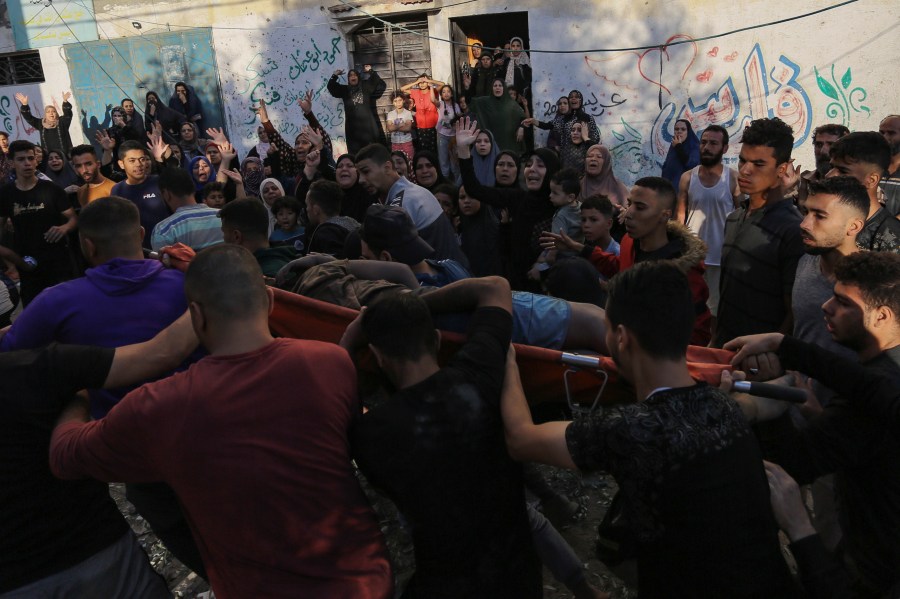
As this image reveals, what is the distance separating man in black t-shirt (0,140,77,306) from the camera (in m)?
6.30

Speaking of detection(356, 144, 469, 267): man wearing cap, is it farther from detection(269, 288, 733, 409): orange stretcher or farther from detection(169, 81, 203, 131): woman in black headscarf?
detection(169, 81, 203, 131): woman in black headscarf

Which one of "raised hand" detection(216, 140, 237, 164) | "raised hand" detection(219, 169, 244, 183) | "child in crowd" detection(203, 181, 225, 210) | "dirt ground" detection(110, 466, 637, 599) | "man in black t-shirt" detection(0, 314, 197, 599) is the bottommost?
"dirt ground" detection(110, 466, 637, 599)

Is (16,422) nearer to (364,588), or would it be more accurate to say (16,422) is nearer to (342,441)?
(342,441)

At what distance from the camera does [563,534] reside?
3.65 metres

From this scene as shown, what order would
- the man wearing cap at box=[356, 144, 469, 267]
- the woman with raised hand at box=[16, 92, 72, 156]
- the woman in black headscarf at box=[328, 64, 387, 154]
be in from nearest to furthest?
the man wearing cap at box=[356, 144, 469, 267] → the woman in black headscarf at box=[328, 64, 387, 154] → the woman with raised hand at box=[16, 92, 72, 156]

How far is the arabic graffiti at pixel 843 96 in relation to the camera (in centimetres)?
990

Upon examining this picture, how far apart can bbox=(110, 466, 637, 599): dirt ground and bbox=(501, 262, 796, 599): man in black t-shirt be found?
153 cm

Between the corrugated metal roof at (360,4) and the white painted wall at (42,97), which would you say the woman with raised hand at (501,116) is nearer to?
the corrugated metal roof at (360,4)

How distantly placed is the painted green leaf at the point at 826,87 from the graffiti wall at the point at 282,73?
296 inches

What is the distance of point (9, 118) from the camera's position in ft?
48.5

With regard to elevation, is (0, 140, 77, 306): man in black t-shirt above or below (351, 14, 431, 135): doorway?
below

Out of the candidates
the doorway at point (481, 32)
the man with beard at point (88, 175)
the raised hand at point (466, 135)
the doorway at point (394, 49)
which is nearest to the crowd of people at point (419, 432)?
the raised hand at point (466, 135)

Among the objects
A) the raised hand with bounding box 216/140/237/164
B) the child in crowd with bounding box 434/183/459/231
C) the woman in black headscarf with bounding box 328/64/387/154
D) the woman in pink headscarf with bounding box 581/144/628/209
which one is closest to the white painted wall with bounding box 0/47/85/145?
the woman in black headscarf with bounding box 328/64/387/154

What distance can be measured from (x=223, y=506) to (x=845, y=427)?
5.93ft
